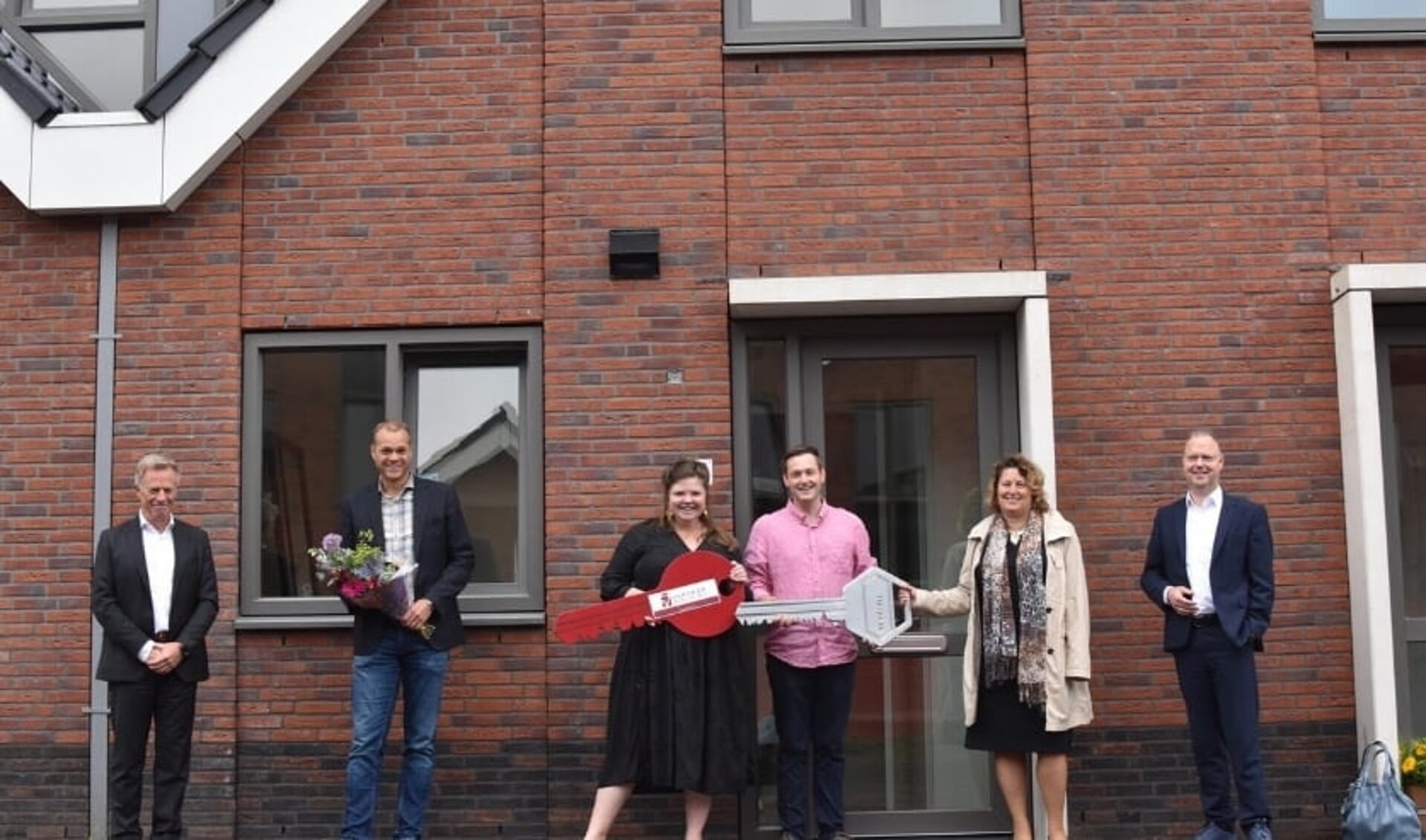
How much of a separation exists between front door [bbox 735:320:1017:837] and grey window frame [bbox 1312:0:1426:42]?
2200 millimetres

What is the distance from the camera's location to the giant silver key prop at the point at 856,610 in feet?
24.5

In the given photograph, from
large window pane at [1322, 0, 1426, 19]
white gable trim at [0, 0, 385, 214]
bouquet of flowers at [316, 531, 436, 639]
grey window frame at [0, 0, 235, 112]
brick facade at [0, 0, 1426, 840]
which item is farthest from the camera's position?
grey window frame at [0, 0, 235, 112]

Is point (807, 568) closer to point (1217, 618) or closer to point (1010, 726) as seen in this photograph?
point (1010, 726)

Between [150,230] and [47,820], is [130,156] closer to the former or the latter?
[150,230]

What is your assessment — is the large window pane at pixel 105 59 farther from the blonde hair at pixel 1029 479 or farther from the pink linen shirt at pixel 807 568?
the blonde hair at pixel 1029 479

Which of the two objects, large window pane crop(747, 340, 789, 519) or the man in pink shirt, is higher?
large window pane crop(747, 340, 789, 519)

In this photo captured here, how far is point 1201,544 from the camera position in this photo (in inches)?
304

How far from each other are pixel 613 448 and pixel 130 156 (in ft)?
9.07

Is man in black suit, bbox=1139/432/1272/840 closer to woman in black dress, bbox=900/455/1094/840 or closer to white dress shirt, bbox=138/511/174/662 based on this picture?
woman in black dress, bbox=900/455/1094/840

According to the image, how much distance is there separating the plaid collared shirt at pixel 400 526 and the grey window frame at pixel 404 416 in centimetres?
71

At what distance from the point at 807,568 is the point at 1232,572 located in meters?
1.84

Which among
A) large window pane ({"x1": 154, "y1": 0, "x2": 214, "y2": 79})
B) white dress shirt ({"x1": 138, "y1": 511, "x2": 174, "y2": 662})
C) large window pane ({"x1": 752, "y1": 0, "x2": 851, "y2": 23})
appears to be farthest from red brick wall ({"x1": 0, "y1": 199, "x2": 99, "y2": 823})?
large window pane ({"x1": 752, "y1": 0, "x2": 851, "y2": 23})

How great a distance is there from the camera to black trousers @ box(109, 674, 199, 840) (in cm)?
752

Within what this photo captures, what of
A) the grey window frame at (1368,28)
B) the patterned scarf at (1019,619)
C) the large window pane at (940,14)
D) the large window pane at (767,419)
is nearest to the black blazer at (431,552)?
the large window pane at (767,419)
